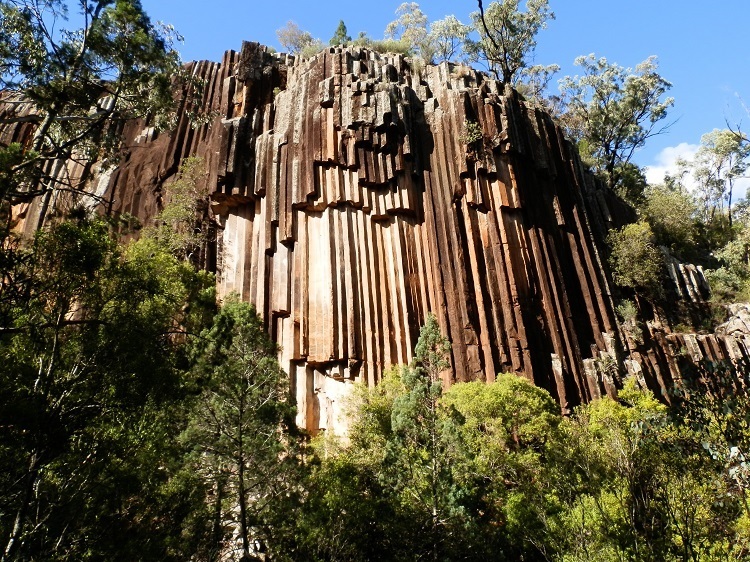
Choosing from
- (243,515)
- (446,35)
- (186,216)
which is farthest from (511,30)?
(243,515)

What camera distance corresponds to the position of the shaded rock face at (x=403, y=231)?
17406 millimetres

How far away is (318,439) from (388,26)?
1282 inches

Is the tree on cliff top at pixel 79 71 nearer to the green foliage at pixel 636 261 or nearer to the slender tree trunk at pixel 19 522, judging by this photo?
the slender tree trunk at pixel 19 522

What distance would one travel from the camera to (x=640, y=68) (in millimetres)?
31500

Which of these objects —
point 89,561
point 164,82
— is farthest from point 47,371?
point 164,82

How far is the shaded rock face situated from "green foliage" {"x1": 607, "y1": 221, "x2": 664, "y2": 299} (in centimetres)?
96

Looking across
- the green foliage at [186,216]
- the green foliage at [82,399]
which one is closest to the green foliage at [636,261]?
the green foliage at [186,216]

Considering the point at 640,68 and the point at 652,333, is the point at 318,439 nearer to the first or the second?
the point at 652,333

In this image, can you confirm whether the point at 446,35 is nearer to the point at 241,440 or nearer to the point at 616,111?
the point at 616,111

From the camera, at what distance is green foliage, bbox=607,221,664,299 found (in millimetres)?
21719

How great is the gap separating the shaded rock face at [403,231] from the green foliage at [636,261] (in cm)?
96

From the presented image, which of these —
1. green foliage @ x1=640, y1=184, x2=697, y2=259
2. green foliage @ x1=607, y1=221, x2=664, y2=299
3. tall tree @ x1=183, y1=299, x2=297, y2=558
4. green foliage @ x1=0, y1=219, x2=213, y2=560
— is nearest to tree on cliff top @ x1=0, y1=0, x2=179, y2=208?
green foliage @ x1=0, y1=219, x2=213, y2=560

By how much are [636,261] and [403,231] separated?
10.1 meters

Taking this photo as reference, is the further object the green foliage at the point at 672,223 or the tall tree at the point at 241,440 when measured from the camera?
the green foliage at the point at 672,223
